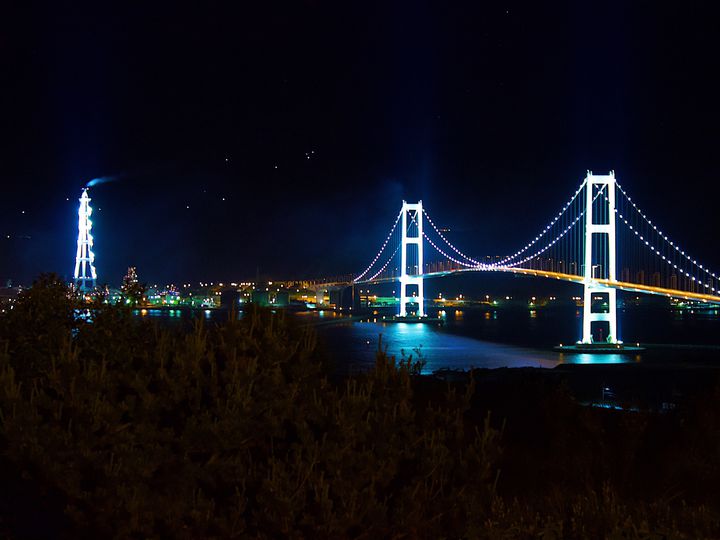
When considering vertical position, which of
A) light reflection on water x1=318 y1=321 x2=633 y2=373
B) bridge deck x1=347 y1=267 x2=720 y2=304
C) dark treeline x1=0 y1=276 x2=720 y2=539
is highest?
bridge deck x1=347 y1=267 x2=720 y2=304

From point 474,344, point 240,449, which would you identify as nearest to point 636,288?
point 474,344

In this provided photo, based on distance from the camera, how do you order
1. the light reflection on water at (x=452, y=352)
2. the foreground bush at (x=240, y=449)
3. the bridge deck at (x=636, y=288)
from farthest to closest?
the bridge deck at (x=636, y=288), the light reflection on water at (x=452, y=352), the foreground bush at (x=240, y=449)

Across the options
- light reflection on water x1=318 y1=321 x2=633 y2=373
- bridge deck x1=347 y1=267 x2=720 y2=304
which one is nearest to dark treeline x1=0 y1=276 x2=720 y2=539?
light reflection on water x1=318 y1=321 x2=633 y2=373

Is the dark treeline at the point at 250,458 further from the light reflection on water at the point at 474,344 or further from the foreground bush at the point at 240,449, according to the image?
the light reflection on water at the point at 474,344

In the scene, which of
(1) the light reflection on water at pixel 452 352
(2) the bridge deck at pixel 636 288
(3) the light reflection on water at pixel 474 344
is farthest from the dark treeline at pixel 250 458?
(2) the bridge deck at pixel 636 288

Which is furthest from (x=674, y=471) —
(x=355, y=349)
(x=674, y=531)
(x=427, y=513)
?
(x=355, y=349)

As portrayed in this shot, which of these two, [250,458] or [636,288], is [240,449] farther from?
[636,288]

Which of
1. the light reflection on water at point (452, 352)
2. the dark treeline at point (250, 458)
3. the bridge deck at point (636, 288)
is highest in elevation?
the bridge deck at point (636, 288)

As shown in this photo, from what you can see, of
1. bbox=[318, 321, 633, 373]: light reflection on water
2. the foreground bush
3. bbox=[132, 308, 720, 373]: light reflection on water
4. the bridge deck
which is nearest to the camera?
the foreground bush

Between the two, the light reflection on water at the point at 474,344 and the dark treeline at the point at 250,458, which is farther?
the light reflection on water at the point at 474,344

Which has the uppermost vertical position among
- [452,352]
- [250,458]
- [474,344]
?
[250,458]

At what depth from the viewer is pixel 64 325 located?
15.9 feet

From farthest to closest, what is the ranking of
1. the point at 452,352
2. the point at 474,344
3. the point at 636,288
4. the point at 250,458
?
1. the point at 474,344
2. the point at 452,352
3. the point at 636,288
4. the point at 250,458

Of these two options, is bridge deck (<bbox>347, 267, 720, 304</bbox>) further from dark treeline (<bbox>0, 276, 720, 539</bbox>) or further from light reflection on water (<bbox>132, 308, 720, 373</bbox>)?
dark treeline (<bbox>0, 276, 720, 539</bbox>)
